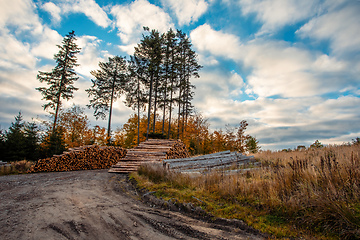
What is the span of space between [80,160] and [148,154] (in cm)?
582

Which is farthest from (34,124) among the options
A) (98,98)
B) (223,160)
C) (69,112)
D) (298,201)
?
(298,201)

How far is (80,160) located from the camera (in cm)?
1518

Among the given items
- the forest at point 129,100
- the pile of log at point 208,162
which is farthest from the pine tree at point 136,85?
the pile of log at point 208,162

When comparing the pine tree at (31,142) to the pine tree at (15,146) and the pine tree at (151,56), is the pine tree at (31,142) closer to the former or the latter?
the pine tree at (15,146)

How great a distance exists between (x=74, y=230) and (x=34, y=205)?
8.34ft

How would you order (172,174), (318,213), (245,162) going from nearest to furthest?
(318,213) < (172,174) < (245,162)

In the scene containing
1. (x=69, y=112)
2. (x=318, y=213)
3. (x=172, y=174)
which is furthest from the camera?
(x=69, y=112)

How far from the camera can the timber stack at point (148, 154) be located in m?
13.2

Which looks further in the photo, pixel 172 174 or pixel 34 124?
pixel 34 124

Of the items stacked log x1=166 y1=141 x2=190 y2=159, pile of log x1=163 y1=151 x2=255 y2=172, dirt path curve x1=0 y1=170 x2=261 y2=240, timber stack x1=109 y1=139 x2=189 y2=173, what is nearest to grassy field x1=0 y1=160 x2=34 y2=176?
timber stack x1=109 y1=139 x2=189 y2=173

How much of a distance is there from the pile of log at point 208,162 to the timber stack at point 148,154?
3.10 metres

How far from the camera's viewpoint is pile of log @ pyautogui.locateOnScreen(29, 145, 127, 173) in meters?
14.1

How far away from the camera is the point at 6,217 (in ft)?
15.1

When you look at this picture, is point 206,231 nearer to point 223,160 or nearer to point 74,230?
point 74,230
